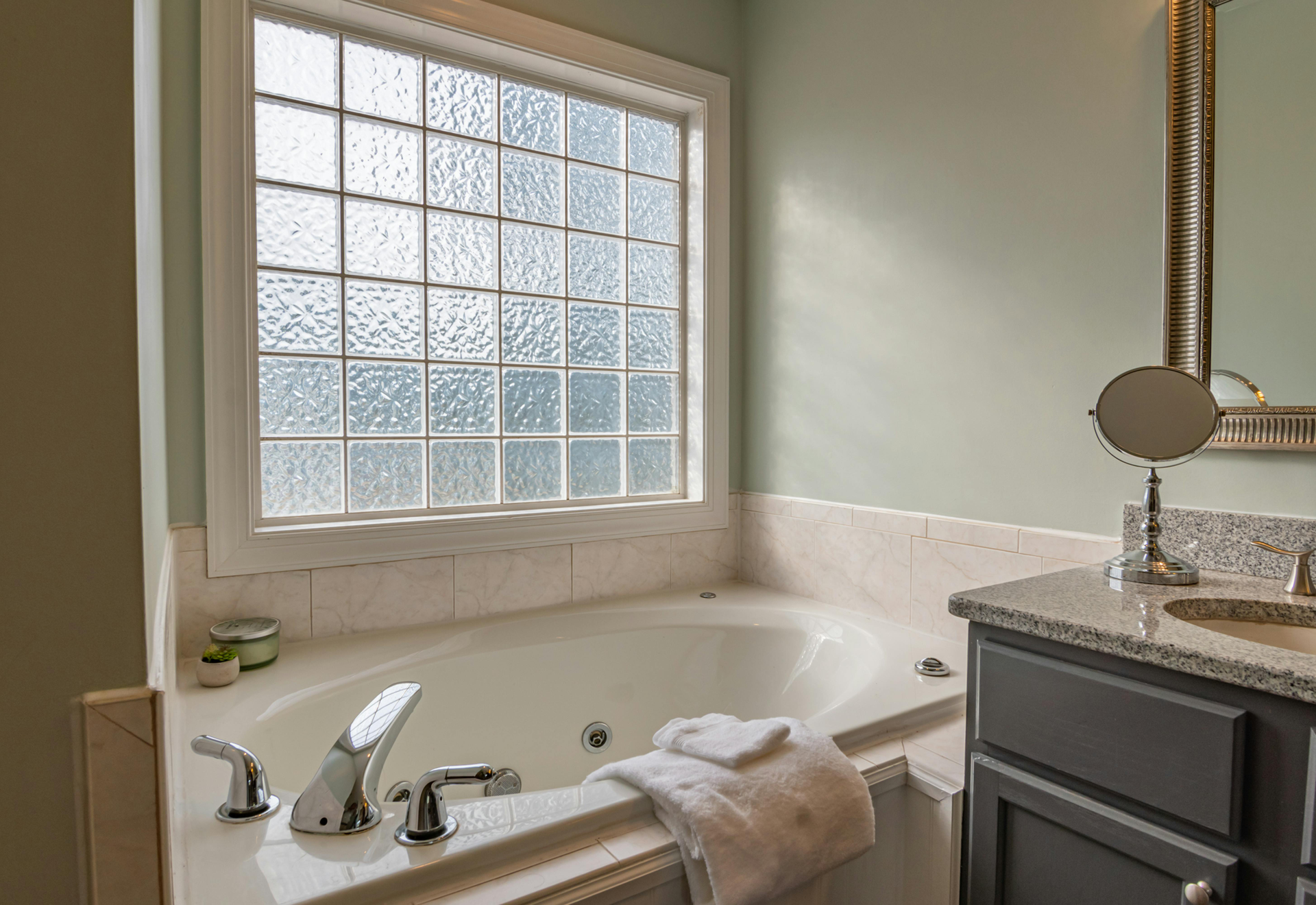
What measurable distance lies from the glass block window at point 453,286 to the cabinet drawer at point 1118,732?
5.17 feet

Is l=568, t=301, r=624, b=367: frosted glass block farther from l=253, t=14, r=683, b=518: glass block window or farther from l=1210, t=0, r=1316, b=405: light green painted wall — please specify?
l=1210, t=0, r=1316, b=405: light green painted wall

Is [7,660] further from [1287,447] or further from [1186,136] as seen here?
[1186,136]

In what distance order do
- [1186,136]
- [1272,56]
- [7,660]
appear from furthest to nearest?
[1186,136]
[1272,56]
[7,660]

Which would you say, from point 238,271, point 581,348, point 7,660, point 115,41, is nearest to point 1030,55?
point 581,348

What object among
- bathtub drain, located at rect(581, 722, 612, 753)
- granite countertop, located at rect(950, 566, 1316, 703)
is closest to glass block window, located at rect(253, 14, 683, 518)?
bathtub drain, located at rect(581, 722, 612, 753)

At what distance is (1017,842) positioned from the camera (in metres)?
1.19

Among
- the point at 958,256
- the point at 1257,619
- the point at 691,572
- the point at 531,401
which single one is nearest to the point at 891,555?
the point at 691,572

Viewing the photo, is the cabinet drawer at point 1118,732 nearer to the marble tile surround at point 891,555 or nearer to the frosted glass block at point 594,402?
the marble tile surround at point 891,555

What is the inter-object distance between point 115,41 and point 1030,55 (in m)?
1.89

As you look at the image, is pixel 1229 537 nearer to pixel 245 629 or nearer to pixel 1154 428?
pixel 1154 428

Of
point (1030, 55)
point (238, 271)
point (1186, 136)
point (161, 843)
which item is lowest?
point (161, 843)

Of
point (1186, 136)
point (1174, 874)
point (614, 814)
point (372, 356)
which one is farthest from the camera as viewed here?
point (372, 356)

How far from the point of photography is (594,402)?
Answer: 2.55 m

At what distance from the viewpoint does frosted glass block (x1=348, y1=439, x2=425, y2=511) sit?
2127 mm
